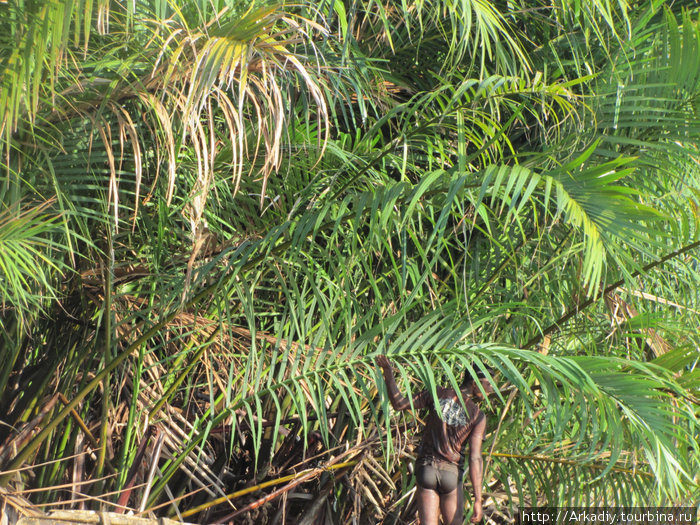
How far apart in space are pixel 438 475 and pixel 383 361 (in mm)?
496

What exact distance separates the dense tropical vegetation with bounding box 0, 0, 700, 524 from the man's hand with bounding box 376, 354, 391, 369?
0.21 feet

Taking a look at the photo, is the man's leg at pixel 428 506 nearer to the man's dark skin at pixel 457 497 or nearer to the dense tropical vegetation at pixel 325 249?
the man's dark skin at pixel 457 497

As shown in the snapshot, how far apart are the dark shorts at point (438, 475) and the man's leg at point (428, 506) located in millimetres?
19

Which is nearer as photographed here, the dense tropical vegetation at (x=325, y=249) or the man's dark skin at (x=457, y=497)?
the dense tropical vegetation at (x=325, y=249)

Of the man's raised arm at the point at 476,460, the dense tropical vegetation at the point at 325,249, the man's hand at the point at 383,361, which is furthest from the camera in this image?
the man's raised arm at the point at 476,460

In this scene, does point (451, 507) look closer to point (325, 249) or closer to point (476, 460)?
point (476, 460)

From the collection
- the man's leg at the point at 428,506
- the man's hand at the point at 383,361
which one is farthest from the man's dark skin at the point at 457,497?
the man's hand at the point at 383,361

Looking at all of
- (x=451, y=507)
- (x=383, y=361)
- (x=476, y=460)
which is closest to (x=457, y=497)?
(x=451, y=507)

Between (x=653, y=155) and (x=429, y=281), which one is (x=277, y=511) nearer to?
(x=429, y=281)

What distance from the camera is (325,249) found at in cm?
302

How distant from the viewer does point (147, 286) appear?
11.1 ft

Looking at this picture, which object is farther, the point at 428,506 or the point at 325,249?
the point at 325,249

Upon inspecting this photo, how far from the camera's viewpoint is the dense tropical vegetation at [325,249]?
2.28m

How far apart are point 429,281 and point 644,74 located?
3.81 feet
